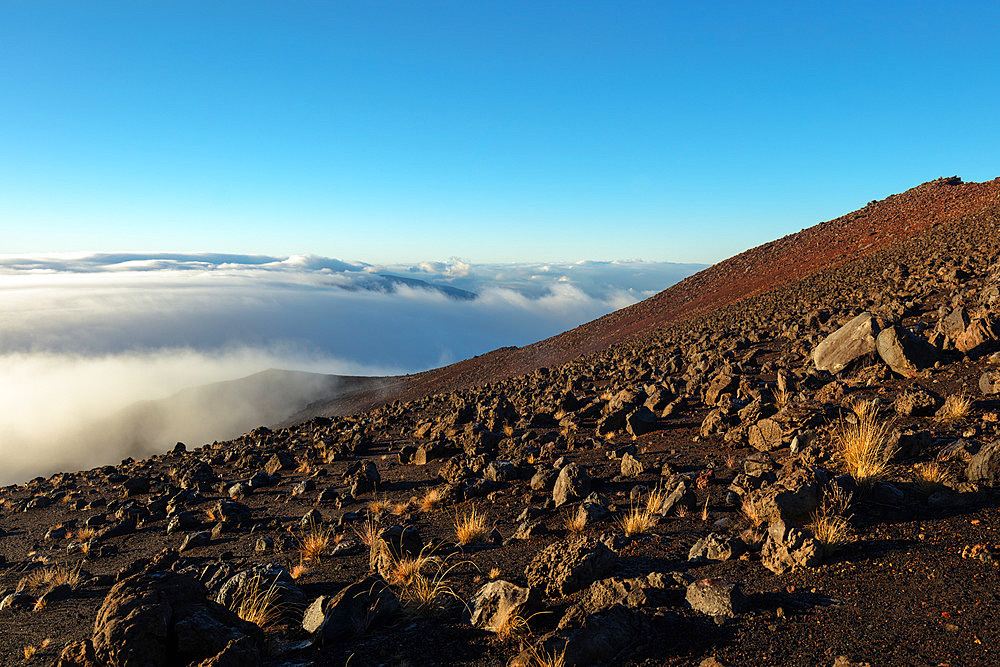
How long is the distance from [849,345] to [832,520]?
21.9ft

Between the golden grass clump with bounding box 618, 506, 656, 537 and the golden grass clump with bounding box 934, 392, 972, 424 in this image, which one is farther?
the golden grass clump with bounding box 934, 392, 972, 424

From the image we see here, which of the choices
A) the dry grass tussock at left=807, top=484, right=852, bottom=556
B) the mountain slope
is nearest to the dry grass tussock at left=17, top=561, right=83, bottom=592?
the dry grass tussock at left=807, top=484, right=852, bottom=556

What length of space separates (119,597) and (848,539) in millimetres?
5650

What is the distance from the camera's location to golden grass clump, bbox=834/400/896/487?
4.93 m

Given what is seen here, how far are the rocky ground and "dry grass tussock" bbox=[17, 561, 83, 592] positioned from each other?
0.23 ft

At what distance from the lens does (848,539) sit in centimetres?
405

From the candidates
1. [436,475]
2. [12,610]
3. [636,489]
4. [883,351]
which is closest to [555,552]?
[636,489]

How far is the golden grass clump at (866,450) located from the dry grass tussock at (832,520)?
0.50 meters

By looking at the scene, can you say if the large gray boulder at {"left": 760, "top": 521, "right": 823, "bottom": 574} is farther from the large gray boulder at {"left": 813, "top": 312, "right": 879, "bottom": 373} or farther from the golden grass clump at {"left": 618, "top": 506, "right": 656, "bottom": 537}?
the large gray boulder at {"left": 813, "top": 312, "right": 879, "bottom": 373}

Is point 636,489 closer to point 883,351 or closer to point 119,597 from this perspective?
point 119,597

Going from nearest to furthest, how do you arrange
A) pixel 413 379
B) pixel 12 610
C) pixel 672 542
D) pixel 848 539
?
1. pixel 848 539
2. pixel 672 542
3. pixel 12 610
4. pixel 413 379

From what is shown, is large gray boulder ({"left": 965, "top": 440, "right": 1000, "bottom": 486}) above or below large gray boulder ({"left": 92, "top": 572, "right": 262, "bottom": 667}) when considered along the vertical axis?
above

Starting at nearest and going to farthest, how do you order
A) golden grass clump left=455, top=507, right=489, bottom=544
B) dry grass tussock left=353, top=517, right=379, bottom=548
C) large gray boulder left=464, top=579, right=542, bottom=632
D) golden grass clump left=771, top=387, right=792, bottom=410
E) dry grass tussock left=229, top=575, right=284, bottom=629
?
large gray boulder left=464, top=579, right=542, bottom=632
dry grass tussock left=229, top=575, right=284, bottom=629
golden grass clump left=455, top=507, right=489, bottom=544
dry grass tussock left=353, top=517, right=379, bottom=548
golden grass clump left=771, top=387, right=792, bottom=410

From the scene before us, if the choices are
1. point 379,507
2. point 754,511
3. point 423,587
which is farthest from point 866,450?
point 379,507
